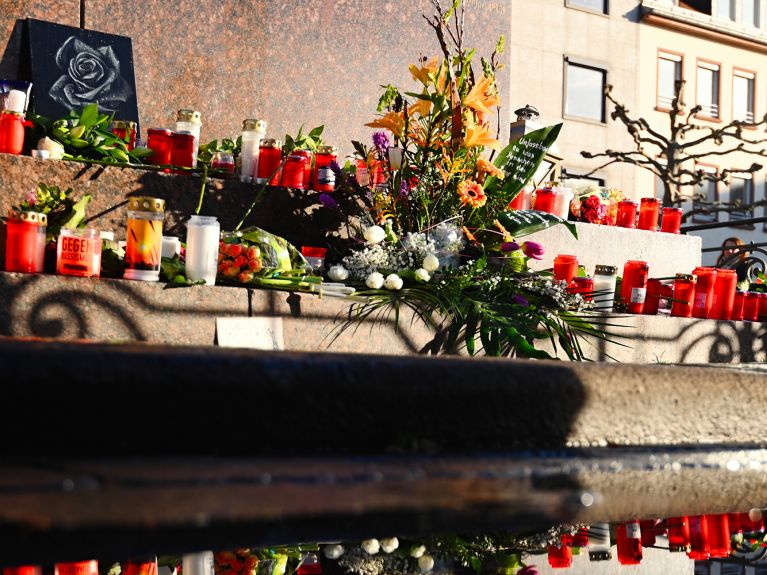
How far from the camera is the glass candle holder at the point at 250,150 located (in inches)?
175

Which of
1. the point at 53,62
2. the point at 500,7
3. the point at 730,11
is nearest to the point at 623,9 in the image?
the point at 730,11

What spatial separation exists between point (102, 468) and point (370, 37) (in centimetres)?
448

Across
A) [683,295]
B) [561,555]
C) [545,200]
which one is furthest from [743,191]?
[561,555]

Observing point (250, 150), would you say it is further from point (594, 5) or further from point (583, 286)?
point (594, 5)

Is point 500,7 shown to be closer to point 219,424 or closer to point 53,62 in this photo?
point 53,62

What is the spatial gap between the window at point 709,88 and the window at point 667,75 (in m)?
0.80

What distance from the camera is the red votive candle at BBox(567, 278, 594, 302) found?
4648mm

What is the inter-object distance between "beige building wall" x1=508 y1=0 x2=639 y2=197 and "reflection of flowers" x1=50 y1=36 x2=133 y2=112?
16814mm

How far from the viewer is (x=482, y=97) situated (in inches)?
175

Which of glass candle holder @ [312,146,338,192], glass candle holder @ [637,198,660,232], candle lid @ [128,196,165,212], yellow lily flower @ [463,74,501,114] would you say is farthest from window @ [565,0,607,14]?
candle lid @ [128,196,165,212]

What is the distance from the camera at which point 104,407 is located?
73.9 inches

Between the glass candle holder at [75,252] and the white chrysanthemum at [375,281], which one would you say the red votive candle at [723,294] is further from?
the glass candle holder at [75,252]

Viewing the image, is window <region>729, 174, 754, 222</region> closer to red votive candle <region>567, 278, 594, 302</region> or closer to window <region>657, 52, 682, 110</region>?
window <region>657, 52, 682, 110</region>

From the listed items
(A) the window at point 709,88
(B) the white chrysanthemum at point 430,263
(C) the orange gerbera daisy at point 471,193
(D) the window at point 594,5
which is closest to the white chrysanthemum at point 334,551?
(B) the white chrysanthemum at point 430,263
